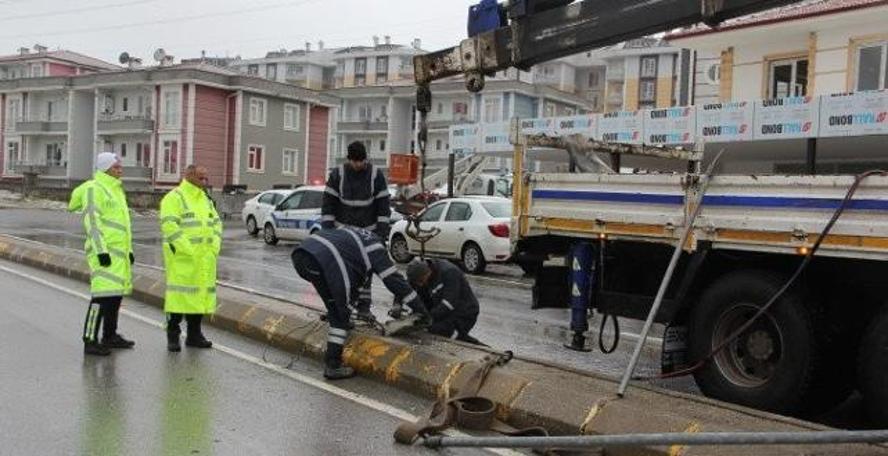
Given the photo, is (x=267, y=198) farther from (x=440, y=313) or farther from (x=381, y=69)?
(x=381, y=69)

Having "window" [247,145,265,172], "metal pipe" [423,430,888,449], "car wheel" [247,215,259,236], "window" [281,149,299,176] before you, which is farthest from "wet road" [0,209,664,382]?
"window" [281,149,299,176]

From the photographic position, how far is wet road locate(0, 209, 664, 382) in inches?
330

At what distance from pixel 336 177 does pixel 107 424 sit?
3066 millimetres

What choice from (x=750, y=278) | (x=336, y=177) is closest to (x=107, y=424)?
(x=336, y=177)

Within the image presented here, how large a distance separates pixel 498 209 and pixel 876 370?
11.6 m

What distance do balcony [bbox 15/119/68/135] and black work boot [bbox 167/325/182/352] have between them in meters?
53.2

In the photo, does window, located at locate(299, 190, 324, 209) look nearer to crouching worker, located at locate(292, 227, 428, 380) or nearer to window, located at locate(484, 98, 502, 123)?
crouching worker, located at locate(292, 227, 428, 380)

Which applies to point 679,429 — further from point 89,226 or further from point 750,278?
point 89,226

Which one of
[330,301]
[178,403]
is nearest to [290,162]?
[330,301]

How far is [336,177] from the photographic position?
771cm

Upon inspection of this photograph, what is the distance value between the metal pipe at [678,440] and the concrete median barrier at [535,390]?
59 cm

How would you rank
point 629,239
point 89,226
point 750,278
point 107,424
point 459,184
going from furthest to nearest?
1. point 459,184
2. point 89,226
3. point 629,239
4. point 750,278
5. point 107,424

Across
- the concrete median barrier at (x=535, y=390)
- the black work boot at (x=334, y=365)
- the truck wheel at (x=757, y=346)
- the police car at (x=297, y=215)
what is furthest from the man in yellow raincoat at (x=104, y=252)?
the police car at (x=297, y=215)

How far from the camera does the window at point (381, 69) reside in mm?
93812
